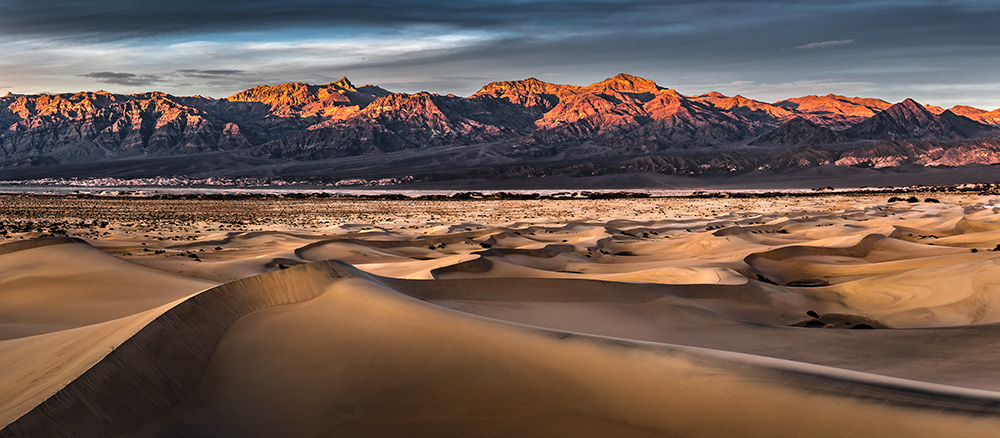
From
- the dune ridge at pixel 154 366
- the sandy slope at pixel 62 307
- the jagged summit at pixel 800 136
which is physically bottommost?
the sandy slope at pixel 62 307

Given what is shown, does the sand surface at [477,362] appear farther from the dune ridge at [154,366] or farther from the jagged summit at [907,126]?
the jagged summit at [907,126]

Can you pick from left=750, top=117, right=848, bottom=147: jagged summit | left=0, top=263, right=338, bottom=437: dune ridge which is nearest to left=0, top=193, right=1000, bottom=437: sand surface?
left=0, top=263, right=338, bottom=437: dune ridge

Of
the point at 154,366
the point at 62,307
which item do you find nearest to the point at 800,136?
the point at 62,307

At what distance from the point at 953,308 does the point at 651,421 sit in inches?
240

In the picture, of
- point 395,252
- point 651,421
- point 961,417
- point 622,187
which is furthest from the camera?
point 622,187

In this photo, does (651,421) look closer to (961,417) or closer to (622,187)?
(961,417)

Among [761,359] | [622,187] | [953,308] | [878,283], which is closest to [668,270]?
[878,283]

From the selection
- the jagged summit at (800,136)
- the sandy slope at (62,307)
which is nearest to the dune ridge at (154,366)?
the sandy slope at (62,307)

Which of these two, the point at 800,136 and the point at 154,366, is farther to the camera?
the point at 800,136

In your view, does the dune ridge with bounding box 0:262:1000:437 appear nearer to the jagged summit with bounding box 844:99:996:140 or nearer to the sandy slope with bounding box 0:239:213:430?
the sandy slope with bounding box 0:239:213:430

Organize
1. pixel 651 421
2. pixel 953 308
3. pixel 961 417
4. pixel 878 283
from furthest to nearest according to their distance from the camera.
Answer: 1. pixel 878 283
2. pixel 953 308
3. pixel 651 421
4. pixel 961 417

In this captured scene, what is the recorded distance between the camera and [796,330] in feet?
20.7

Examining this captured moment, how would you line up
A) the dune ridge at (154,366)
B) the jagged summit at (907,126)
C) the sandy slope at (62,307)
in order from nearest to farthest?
the dune ridge at (154,366)
the sandy slope at (62,307)
the jagged summit at (907,126)

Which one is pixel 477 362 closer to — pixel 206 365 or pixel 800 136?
pixel 206 365
